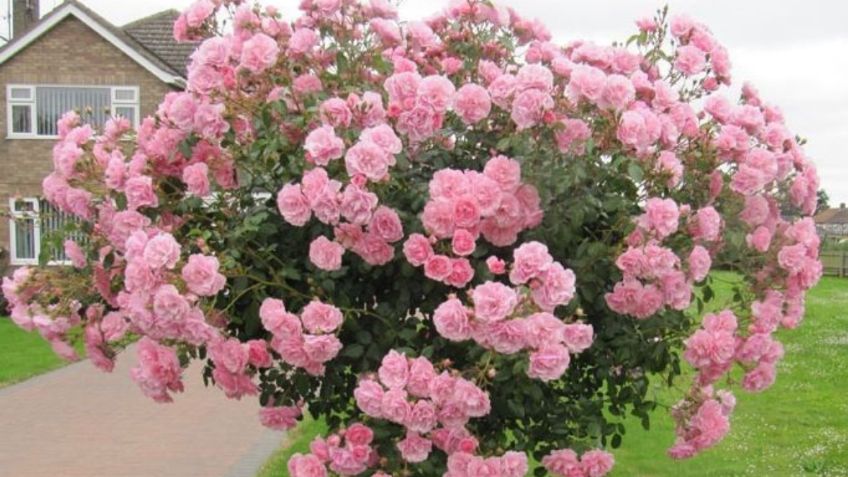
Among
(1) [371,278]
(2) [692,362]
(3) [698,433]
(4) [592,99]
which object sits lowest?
(3) [698,433]

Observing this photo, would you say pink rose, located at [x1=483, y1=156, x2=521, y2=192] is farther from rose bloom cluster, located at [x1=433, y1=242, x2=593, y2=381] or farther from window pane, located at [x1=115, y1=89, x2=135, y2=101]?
window pane, located at [x1=115, y1=89, x2=135, y2=101]

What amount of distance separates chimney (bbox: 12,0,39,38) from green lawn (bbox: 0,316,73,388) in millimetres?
12026

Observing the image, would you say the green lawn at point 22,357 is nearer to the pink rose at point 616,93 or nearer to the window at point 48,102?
the window at point 48,102

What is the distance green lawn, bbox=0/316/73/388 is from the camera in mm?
12766

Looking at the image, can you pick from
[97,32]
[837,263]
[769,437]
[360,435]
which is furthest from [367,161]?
[837,263]

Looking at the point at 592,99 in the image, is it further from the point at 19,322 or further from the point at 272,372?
the point at 19,322

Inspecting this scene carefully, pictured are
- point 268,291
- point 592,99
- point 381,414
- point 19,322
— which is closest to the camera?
point 381,414

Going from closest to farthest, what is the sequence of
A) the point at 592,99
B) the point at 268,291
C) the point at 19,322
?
the point at 592,99 < the point at 268,291 < the point at 19,322

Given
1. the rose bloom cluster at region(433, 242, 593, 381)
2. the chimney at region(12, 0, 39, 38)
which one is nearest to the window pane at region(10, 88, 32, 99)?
the chimney at region(12, 0, 39, 38)

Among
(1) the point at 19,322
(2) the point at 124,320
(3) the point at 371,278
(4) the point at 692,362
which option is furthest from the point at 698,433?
(1) the point at 19,322

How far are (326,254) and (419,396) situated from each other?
547 millimetres

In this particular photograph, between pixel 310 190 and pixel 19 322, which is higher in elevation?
pixel 310 190

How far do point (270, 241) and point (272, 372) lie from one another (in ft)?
1.75

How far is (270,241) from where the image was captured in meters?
3.59
